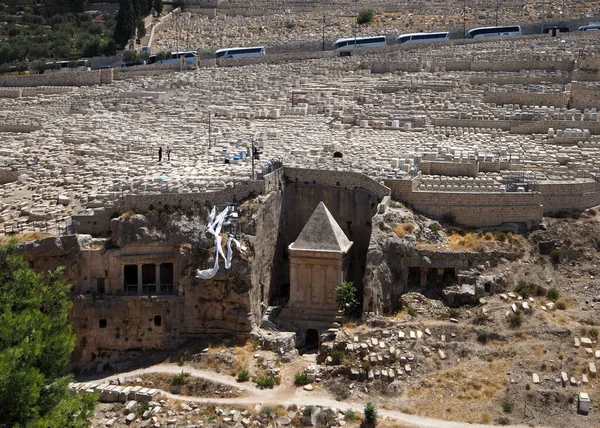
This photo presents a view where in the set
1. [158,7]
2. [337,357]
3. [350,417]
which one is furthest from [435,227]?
[158,7]

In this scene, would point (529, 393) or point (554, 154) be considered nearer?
point (529, 393)

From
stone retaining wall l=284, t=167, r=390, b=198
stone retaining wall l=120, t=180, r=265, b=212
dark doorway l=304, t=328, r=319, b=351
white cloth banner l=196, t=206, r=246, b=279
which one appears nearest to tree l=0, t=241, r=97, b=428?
white cloth banner l=196, t=206, r=246, b=279

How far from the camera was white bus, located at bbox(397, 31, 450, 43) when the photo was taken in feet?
204

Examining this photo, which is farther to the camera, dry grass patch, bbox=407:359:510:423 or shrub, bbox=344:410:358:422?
dry grass patch, bbox=407:359:510:423

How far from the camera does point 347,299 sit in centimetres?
3241

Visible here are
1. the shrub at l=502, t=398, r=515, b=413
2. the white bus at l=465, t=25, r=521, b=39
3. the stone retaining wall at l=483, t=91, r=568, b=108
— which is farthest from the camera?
the white bus at l=465, t=25, r=521, b=39

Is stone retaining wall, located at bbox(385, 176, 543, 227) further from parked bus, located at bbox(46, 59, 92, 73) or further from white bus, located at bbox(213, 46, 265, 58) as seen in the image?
parked bus, located at bbox(46, 59, 92, 73)

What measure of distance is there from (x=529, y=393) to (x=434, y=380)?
223cm

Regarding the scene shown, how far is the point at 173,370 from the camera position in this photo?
31.7 m

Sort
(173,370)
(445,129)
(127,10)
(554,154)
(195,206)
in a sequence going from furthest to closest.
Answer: (127,10)
(445,129)
(554,154)
(195,206)
(173,370)

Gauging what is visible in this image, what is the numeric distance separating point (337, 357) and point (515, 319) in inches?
177

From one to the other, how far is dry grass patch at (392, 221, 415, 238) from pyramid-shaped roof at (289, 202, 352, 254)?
1.40 m

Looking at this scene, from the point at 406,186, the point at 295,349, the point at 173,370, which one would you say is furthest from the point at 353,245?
the point at 173,370

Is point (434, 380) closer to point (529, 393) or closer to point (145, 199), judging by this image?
point (529, 393)
